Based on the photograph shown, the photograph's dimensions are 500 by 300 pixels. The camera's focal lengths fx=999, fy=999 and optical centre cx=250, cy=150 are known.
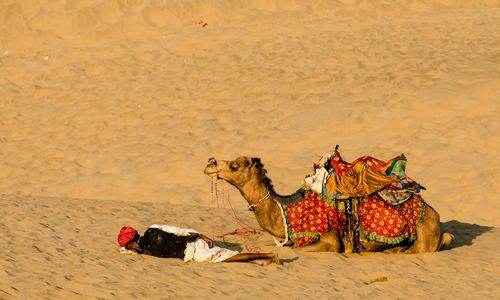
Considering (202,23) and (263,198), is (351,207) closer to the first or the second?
(263,198)

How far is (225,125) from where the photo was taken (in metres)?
18.6

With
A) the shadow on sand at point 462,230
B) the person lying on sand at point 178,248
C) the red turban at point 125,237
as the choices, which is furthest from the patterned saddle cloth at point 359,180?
the red turban at point 125,237

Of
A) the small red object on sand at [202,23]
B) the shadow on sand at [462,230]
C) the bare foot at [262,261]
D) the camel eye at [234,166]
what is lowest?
the bare foot at [262,261]

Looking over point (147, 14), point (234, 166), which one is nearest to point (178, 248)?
point (234, 166)

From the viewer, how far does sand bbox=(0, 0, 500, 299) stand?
9.52m

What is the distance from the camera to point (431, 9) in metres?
25.8

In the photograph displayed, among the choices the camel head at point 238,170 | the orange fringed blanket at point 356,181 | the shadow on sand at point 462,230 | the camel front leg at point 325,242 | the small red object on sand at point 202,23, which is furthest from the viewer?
the small red object on sand at point 202,23

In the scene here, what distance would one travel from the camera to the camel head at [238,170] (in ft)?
33.7

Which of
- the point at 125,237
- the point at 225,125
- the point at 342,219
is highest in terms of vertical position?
the point at 225,125

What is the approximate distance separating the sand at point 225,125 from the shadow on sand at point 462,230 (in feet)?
0.10

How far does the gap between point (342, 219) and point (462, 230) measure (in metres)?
2.79

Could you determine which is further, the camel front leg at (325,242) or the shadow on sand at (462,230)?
the shadow on sand at (462,230)

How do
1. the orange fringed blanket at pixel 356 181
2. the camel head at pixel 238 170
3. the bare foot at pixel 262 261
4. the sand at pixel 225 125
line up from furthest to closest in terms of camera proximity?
the orange fringed blanket at pixel 356 181 → the camel head at pixel 238 170 → the bare foot at pixel 262 261 → the sand at pixel 225 125

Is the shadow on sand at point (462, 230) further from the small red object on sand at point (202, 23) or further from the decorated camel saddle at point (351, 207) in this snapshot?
the small red object on sand at point (202, 23)
